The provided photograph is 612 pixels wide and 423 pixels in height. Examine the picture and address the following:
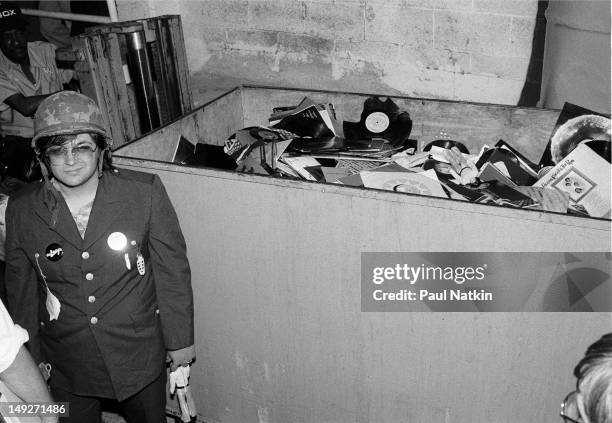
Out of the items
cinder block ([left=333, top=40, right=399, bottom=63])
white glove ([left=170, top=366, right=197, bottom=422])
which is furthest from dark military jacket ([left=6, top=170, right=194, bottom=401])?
cinder block ([left=333, top=40, right=399, bottom=63])

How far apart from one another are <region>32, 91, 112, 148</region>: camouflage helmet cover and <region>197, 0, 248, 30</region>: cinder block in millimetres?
2030

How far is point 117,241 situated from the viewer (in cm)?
170

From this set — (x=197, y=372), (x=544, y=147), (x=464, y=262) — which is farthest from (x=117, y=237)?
(x=544, y=147)

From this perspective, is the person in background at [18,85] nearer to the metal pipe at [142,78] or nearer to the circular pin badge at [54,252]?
the metal pipe at [142,78]

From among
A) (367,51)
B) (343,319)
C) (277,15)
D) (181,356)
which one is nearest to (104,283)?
(181,356)

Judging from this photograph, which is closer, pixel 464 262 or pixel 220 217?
pixel 464 262

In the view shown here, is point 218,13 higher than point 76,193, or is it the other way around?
point 218,13

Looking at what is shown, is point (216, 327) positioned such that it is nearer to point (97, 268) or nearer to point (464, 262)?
point (97, 268)

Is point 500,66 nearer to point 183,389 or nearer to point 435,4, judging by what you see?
point 435,4

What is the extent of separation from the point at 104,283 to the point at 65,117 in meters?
0.54

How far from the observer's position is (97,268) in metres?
1.68

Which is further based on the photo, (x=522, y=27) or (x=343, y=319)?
(x=522, y=27)

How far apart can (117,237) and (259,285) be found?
0.56 metres

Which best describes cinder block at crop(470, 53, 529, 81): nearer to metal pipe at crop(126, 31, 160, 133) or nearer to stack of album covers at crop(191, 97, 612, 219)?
stack of album covers at crop(191, 97, 612, 219)
